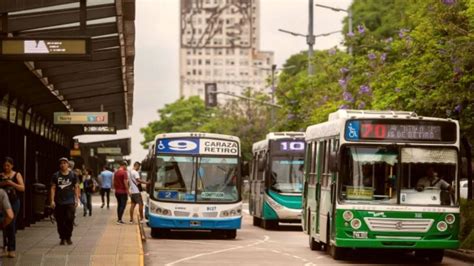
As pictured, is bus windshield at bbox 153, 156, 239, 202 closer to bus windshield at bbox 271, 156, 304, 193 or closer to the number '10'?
bus windshield at bbox 271, 156, 304, 193

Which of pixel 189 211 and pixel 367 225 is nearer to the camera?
pixel 367 225

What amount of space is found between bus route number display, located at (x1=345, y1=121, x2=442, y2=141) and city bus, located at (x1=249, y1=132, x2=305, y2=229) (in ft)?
47.2

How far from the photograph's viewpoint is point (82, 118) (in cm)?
3634

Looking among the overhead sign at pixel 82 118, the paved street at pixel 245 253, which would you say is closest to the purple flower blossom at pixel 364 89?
the paved street at pixel 245 253

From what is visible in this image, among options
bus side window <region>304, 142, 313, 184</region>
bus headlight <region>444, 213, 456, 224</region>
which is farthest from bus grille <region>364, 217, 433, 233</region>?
bus side window <region>304, 142, 313, 184</region>

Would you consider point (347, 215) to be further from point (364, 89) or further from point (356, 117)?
point (364, 89)

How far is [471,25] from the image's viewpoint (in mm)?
26188

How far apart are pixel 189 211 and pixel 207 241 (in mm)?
1076

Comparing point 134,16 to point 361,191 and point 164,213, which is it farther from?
point 164,213

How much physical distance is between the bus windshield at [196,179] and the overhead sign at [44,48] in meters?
12.7

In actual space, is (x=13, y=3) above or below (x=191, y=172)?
above

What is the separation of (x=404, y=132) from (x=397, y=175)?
0.79 metres

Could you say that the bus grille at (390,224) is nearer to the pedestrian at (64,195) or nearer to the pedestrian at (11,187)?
the pedestrian at (11,187)

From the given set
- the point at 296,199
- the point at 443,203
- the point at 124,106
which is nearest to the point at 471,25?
the point at 443,203
